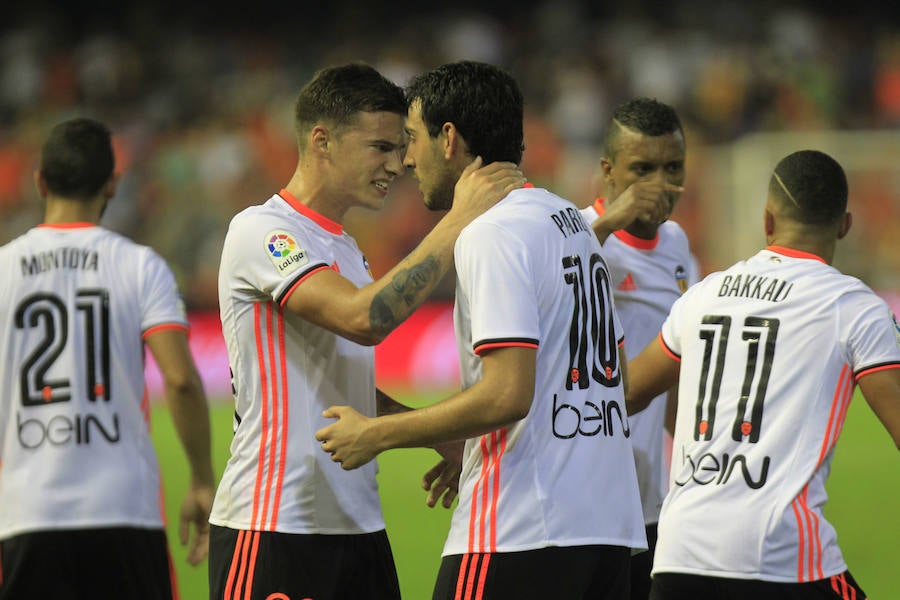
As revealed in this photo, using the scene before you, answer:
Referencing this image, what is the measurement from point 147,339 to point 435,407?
177cm

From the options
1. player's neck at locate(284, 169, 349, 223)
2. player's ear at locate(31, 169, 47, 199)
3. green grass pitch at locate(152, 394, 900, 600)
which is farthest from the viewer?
green grass pitch at locate(152, 394, 900, 600)

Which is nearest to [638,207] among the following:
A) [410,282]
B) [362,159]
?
[362,159]

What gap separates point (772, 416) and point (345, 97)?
1.87 meters

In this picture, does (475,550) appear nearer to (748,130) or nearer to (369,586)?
(369,586)

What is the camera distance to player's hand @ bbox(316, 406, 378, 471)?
3.61 metres

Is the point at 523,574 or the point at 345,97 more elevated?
the point at 345,97

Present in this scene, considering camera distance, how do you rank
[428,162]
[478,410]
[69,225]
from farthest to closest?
[69,225], [428,162], [478,410]

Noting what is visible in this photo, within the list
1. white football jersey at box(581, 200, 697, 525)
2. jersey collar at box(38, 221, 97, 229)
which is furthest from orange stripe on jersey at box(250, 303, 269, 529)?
white football jersey at box(581, 200, 697, 525)

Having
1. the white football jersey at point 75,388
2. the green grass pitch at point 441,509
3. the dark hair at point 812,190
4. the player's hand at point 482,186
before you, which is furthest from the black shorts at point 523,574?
the green grass pitch at point 441,509

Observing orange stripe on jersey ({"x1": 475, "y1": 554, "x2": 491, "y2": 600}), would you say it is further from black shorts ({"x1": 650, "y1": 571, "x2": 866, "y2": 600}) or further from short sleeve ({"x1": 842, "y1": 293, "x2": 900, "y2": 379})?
short sleeve ({"x1": 842, "y1": 293, "x2": 900, "y2": 379})

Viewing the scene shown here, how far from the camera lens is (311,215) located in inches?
177

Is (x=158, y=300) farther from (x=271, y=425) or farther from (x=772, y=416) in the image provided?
(x=772, y=416)

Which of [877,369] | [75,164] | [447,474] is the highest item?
[75,164]

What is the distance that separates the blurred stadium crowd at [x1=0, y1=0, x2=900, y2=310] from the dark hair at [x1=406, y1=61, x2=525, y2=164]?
42.8ft
